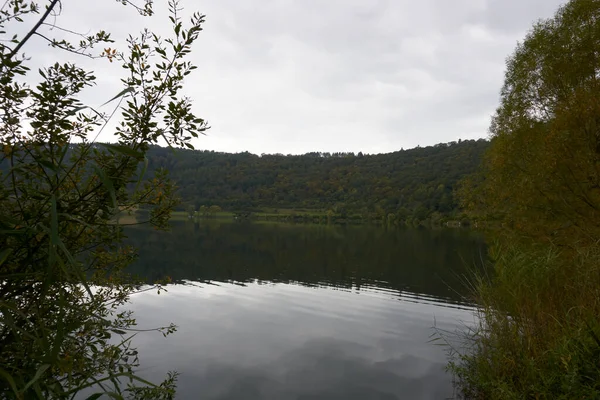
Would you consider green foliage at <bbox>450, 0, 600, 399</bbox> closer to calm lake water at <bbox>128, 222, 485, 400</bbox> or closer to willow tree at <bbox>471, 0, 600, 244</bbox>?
willow tree at <bbox>471, 0, 600, 244</bbox>

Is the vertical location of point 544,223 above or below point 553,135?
below

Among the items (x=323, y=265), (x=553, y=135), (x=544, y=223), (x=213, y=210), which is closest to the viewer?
(x=553, y=135)

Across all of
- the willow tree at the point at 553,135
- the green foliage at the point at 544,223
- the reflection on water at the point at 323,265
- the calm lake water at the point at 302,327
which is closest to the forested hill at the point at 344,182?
the reflection on water at the point at 323,265

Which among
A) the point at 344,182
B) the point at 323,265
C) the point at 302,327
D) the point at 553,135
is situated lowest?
the point at 323,265

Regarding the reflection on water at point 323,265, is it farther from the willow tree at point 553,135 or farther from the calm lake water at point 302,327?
the willow tree at point 553,135

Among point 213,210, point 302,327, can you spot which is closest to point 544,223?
point 302,327

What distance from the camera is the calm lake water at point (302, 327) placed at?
40.4 ft

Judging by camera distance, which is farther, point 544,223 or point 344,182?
point 344,182

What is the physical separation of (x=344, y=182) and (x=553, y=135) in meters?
162

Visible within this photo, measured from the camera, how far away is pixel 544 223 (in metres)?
16.8

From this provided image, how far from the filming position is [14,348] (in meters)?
3.38

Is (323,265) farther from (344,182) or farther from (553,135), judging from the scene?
(344,182)

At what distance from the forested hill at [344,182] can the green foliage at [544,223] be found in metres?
106

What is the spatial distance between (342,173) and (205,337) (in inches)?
6712
